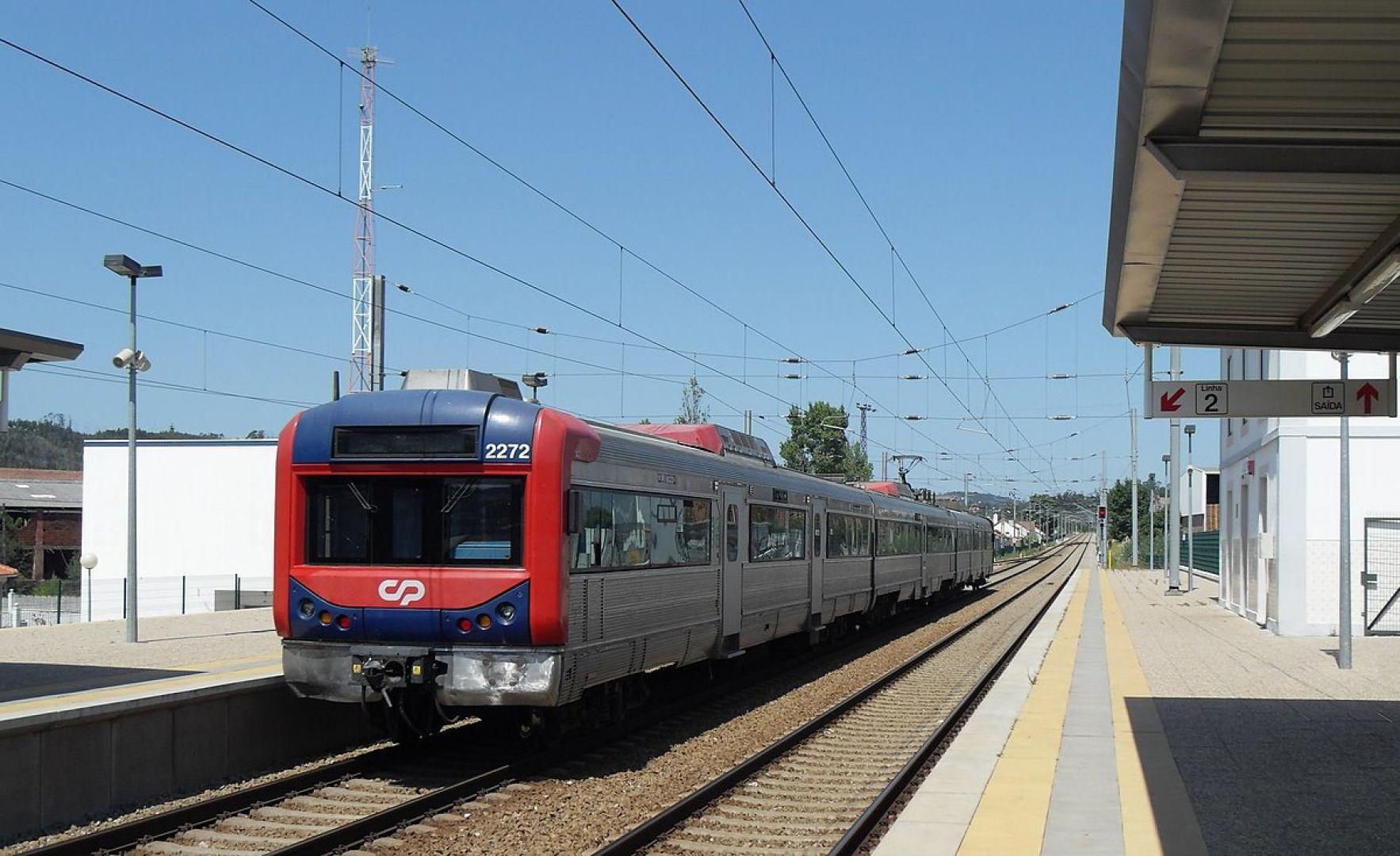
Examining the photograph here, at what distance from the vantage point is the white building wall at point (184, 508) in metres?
40.0

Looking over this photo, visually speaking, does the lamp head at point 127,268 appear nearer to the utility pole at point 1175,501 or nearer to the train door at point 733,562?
the train door at point 733,562

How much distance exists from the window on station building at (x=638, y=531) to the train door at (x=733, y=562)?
2.28ft

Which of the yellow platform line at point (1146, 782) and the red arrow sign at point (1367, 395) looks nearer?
the yellow platform line at point (1146, 782)

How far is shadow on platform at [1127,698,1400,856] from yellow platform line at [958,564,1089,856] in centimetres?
75

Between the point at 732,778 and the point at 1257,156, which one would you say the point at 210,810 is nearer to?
the point at 732,778

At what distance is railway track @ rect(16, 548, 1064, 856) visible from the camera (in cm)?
840

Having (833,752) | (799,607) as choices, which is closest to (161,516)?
(799,607)

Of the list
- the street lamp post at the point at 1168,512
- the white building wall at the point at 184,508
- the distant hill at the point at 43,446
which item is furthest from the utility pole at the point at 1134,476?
the distant hill at the point at 43,446

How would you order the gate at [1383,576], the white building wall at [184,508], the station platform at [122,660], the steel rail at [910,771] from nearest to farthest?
the steel rail at [910,771] → the station platform at [122,660] → the gate at [1383,576] → the white building wall at [184,508]

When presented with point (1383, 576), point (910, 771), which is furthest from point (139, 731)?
point (1383, 576)

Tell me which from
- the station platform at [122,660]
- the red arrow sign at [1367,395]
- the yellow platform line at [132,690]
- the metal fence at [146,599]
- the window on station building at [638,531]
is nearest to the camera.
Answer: the yellow platform line at [132,690]

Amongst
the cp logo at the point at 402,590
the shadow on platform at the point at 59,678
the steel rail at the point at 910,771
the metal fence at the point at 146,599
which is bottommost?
the metal fence at the point at 146,599

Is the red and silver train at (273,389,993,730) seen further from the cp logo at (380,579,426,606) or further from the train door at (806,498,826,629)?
the train door at (806,498,826,629)

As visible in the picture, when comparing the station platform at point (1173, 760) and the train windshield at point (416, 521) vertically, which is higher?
the train windshield at point (416, 521)
